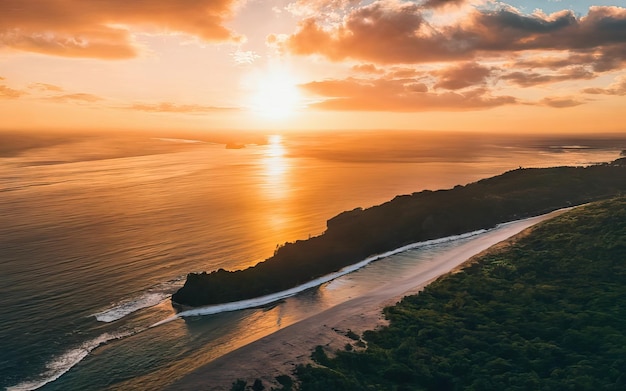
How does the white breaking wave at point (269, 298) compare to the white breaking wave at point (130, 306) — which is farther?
the white breaking wave at point (269, 298)

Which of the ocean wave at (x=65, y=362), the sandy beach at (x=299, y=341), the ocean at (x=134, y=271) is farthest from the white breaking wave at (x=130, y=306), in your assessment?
the sandy beach at (x=299, y=341)

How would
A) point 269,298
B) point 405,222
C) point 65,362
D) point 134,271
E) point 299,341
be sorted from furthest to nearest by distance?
point 405,222, point 134,271, point 269,298, point 299,341, point 65,362

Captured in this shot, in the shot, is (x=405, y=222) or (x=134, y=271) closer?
(x=134, y=271)

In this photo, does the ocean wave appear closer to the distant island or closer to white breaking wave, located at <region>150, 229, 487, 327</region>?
white breaking wave, located at <region>150, 229, 487, 327</region>

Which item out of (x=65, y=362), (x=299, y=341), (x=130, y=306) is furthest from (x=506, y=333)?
(x=130, y=306)

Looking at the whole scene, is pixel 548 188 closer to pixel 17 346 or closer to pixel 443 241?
pixel 443 241

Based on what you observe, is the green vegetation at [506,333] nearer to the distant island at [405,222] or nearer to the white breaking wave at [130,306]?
the distant island at [405,222]

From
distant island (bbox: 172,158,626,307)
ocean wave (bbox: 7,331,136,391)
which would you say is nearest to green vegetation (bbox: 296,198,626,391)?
distant island (bbox: 172,158,626,307)

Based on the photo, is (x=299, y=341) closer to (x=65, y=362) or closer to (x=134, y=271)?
(x=65, y=362)
